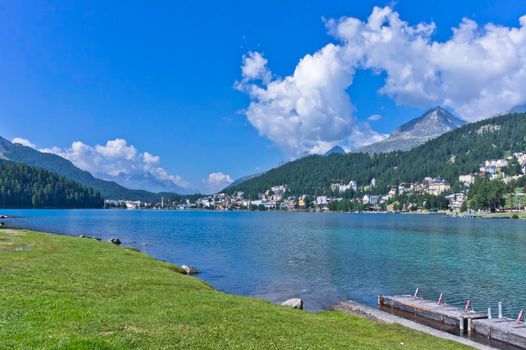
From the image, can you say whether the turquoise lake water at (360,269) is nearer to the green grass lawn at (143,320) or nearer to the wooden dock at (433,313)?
the wooden dock at (433,313)

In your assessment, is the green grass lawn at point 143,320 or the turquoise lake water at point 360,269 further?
the turquoise lake water at point 360,269

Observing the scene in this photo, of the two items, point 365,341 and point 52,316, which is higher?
point 52,316

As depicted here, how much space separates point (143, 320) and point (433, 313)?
25.6 metres

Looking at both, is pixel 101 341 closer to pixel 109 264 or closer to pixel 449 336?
pixel 449 336

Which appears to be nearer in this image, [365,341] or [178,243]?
[365,341]

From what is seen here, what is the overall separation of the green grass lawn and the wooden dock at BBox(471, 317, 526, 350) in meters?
5.92

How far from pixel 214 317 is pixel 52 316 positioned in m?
7.80

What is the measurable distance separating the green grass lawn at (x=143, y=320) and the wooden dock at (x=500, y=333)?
592 centimetres

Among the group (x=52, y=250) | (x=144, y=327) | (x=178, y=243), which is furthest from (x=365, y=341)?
(x=178, y=243)

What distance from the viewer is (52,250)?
48156 mm

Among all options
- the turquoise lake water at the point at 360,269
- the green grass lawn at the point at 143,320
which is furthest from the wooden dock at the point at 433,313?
the green grass lawn at the point at 143,320

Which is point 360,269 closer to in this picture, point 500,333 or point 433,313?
point 433,313

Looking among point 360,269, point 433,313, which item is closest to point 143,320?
point 433,313

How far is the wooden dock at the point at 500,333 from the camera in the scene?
28469 mm
